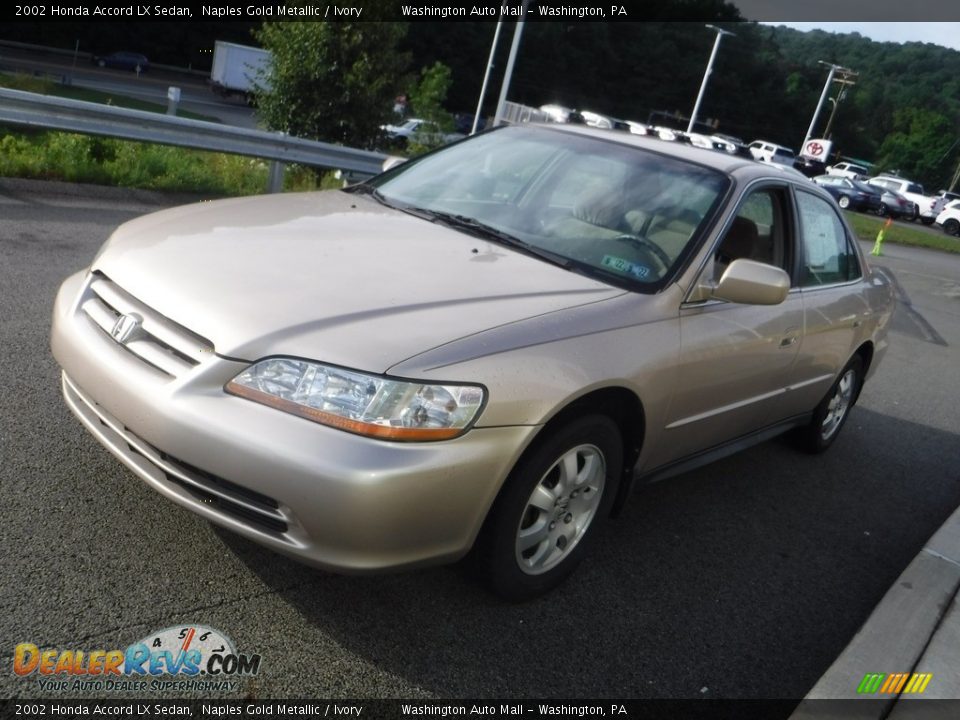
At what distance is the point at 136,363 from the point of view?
9.05 feet

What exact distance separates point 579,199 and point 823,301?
160cm

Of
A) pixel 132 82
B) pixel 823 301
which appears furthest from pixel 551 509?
pixel 132 82

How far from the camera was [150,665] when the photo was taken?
2.50 m

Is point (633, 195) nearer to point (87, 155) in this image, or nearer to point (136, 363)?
point (136, 363)

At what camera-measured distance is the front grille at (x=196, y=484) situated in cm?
256

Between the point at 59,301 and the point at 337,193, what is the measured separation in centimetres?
146

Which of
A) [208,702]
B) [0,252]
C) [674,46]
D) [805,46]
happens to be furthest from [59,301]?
[805,46]

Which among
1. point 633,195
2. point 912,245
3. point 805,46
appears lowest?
point 912,245

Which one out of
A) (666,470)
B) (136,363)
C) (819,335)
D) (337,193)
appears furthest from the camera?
(819,335)

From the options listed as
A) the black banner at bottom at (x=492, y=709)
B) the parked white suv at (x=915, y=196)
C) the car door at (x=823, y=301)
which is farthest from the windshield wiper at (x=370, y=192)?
the parked white suv at (x=915, y=196)

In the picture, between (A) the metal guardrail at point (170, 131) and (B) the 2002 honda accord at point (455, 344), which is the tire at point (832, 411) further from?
(A) the metal guardrail at point (170, 131)

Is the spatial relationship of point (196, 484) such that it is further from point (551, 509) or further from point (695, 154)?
point (695, 154)

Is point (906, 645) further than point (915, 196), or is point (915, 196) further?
point (915, 196)

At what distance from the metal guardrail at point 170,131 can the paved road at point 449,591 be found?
3606mm
